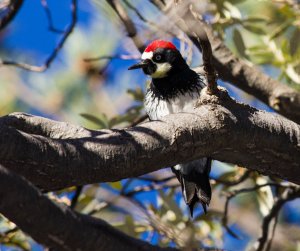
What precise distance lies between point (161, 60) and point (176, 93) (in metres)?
0.31

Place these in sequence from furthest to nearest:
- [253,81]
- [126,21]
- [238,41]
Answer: [238,41] → [126,21] → [253,81]

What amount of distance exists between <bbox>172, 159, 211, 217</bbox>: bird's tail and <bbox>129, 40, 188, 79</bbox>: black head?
0.53 meters

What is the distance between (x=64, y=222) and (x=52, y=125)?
80 centimetres

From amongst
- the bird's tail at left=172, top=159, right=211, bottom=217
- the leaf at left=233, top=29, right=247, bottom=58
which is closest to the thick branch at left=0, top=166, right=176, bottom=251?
the bird's tail at left=172, top=159, right=211, bottom=217

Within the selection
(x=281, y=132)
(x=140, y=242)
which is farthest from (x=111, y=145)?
(x=281, y=132)

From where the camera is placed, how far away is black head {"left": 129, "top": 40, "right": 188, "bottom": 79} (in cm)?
369

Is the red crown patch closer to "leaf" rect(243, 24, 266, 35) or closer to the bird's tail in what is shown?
"leaf" rect(243, 24, 266, 35)

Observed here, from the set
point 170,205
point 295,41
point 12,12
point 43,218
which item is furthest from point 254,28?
point 43,218

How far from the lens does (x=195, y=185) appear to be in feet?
11.0

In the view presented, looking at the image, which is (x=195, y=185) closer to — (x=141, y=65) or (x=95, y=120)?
(x=95, y=120)

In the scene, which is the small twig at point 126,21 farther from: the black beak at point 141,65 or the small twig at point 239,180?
the small twig at point 239,180

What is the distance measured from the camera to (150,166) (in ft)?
6.64

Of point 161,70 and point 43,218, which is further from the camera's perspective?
point 161,70

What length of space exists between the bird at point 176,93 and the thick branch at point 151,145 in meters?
0.87
